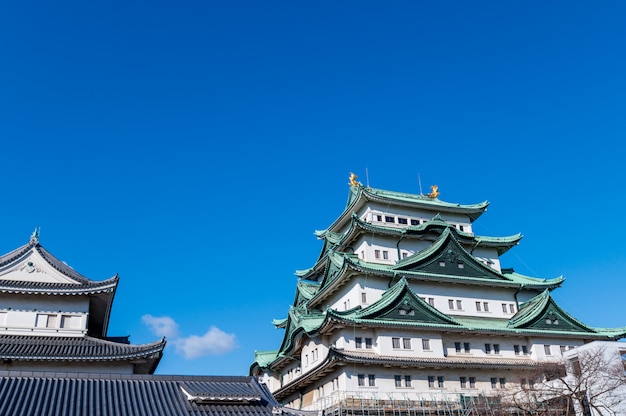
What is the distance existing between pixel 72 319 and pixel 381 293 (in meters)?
25.4

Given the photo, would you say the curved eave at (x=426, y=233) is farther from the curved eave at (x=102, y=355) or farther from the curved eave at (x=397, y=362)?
the curved eave at (x=102, y=355)

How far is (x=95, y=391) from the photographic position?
17219 millimetres

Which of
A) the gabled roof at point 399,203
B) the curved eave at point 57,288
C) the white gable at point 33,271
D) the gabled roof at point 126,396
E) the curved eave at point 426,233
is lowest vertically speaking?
the gabled roof at point 126,396

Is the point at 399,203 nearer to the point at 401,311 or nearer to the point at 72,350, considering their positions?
the point at 401,311

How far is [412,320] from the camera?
42031mm

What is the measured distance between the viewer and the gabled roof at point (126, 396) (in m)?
16.2

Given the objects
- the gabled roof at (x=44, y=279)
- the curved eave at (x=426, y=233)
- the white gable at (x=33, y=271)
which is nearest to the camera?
the gabled roof at (x=44, y=279)

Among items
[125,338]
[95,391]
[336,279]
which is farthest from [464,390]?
[95,391]

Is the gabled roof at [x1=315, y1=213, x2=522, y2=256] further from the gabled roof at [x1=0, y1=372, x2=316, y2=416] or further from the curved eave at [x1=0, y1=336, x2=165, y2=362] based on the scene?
the gabled roof at [x1=0, y1=372, x2=316, y2=416]

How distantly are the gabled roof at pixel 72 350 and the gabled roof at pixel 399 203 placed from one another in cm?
2931

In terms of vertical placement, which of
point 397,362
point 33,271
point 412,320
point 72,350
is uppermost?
point 412,320

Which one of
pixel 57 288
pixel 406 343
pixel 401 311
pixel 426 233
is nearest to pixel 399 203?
pixel 426 233

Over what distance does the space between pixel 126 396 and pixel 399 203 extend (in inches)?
1573

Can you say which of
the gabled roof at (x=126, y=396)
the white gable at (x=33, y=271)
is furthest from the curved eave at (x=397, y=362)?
the gabled roof at (x=126, y=396)
